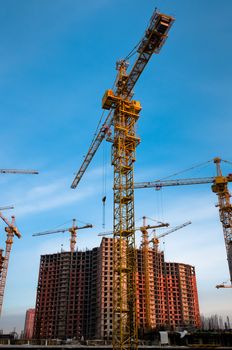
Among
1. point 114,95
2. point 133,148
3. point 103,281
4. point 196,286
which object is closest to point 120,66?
point 114,95

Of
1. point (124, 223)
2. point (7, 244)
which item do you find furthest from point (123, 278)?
point (7, 244)

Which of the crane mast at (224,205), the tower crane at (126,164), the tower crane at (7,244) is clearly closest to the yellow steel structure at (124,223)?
the tower crane at (126,164)

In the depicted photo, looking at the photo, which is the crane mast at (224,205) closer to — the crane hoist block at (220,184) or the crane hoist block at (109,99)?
the crane hoist block at (220,184)

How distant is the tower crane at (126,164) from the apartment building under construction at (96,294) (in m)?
67.3

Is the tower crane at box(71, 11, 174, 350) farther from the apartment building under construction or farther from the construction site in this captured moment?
the apartment building under construction

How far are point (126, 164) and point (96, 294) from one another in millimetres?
81342

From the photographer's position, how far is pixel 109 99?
41.0 meters

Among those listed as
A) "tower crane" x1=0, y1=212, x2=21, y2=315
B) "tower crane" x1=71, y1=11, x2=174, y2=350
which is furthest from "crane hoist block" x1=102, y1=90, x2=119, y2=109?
"tower crane" x1=0, y1=212, x2=21, y2=315

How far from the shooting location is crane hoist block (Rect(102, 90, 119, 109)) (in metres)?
40.9

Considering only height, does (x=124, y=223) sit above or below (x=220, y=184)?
below

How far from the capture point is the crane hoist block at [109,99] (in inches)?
1610

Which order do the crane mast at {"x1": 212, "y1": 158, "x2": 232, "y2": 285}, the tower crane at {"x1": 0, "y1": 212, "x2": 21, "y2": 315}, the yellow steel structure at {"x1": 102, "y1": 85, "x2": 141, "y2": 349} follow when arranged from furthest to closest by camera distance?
the tower crane at {"x1": 0, "y1": 212, "x2": 21, "y2": 315}, the crane mast at {"x1": 212, "y1": 158, "x2": 232, "y2": 285}, the yellow steel structure at {"x1": 102, "y1": 85, "x2": 141, "y2": 349}

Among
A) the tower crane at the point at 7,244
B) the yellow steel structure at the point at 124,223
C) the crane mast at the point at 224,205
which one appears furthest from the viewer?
the tower crane at the point at 7,244

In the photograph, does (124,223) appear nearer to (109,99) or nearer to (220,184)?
(109,99)
